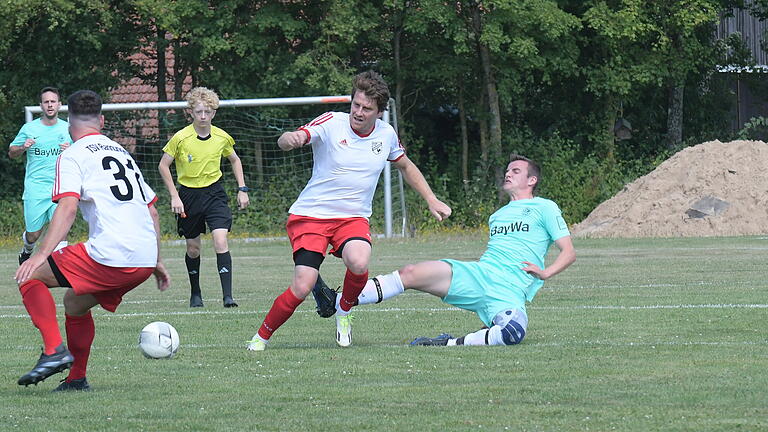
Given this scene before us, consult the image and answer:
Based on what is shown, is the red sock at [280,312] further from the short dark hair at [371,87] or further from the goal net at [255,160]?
the goal net at [255,160]

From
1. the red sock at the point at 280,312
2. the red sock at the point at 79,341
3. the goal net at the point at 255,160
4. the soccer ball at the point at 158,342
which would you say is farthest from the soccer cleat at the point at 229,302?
the goal net at the point at 255,160

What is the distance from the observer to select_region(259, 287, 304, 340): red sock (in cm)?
812

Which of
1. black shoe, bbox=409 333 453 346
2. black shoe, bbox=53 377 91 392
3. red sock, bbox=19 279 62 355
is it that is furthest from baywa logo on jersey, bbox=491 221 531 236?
red sock, bbox=19 279 62 355

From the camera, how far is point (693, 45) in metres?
30.6

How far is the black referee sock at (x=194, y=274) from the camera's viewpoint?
38.6 ft

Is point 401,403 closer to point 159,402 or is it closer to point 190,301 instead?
point 159,402

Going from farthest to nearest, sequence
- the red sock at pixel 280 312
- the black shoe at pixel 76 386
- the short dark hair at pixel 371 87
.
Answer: the red sock at pixel 280 312
the short dark hair at pixel 371 87
the black shoe at pixel 76 386

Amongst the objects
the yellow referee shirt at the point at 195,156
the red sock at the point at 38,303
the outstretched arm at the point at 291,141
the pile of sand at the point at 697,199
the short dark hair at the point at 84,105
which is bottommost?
the pile of sand at the point at 697,199

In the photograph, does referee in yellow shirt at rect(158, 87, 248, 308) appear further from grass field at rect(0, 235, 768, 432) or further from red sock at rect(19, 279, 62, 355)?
red sock at rect(19, 279, 62, 355)

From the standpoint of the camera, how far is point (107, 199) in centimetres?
648

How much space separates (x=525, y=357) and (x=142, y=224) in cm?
231

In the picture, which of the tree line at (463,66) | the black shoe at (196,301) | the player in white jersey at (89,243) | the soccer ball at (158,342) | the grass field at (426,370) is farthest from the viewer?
the tree line at (463,66)

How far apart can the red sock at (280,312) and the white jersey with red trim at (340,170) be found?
1.89ft

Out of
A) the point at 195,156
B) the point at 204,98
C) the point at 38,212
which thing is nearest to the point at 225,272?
the point at 195,156
